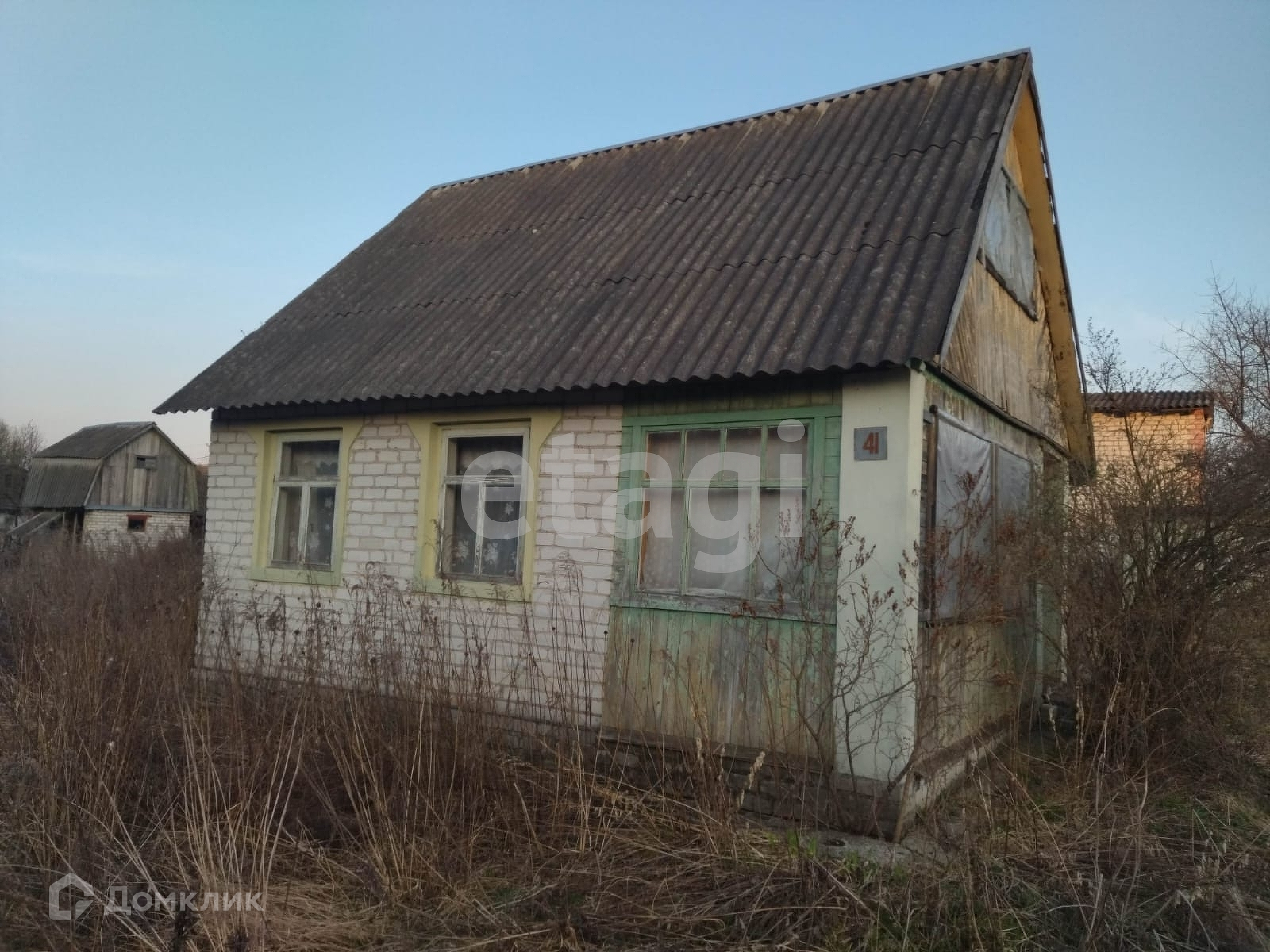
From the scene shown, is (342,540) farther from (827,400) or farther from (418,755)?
(827,400)

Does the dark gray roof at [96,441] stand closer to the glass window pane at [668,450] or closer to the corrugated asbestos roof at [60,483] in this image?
the corrugated asbestos roof at [60,483]

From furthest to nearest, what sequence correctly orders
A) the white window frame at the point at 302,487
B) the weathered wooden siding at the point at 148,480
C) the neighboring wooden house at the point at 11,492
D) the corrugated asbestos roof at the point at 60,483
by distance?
the neighboring wooden house at the point at 11,492
the weathered wooden siding at the point at 148,480
the corrugated asbestos roof at the point at 60,483
the white window frame at the point at 302,487

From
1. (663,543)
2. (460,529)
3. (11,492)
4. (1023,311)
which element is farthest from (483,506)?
(11,492)

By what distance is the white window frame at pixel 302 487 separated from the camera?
848 cm

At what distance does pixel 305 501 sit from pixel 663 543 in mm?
4122

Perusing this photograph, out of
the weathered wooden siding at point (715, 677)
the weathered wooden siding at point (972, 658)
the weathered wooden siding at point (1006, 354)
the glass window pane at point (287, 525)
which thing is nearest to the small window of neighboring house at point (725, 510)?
the weathered wooden siding at point (715, 677)

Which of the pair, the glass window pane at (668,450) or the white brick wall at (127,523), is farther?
the white brick wall at (127,523)

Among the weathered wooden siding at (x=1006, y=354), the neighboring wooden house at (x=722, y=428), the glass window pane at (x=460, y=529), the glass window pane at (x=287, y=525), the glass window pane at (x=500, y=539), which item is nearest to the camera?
the neighboring wooden house at (x=722, y=428)

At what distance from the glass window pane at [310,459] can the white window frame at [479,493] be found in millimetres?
1470

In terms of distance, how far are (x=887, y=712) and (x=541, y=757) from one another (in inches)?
95.6

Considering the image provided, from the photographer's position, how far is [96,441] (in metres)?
35.6

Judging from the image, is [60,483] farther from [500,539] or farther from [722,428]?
[722,428]

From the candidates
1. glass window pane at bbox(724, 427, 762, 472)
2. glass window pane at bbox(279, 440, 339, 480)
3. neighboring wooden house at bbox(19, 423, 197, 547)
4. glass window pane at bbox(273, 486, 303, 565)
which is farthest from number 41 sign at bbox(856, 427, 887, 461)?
neighboring wooden house at bbox(19, 423, 197, 547)

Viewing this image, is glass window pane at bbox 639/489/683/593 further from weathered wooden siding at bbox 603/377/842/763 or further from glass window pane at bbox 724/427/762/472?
glass window pane at bbox 724/427/762/472
